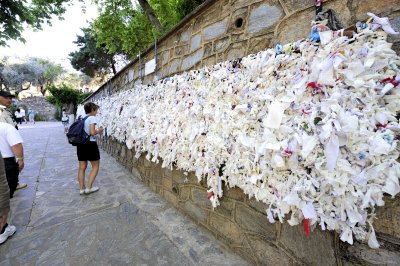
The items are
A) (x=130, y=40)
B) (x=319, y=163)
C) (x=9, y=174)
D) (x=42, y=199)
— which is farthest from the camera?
(x=130, y=40)

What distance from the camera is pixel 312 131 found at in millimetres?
1296

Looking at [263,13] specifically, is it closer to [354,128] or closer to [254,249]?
[354,128]

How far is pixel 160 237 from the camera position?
2371 millimetres

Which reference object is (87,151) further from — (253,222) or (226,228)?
(253,222)

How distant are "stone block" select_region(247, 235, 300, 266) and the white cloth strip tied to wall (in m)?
0.31

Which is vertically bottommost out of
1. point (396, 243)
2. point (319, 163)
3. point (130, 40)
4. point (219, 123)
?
point (396, 243)

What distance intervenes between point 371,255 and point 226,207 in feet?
3.83

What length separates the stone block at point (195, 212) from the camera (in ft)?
8.08

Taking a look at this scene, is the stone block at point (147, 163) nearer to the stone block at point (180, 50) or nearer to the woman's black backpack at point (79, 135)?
the woman's black backpack at point (79, 135)

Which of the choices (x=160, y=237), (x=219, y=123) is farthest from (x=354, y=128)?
(x=160, y=237)

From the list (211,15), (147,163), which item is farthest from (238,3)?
(147,163)

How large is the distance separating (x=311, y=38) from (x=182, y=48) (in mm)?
1923

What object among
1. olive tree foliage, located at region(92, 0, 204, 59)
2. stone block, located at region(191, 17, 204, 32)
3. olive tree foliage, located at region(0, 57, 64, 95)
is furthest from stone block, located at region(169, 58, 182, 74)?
olive tree foliage, located at region(0, 57, 64, 95)

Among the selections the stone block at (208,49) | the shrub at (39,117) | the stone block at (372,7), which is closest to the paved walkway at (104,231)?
the stone block at (208,49)
